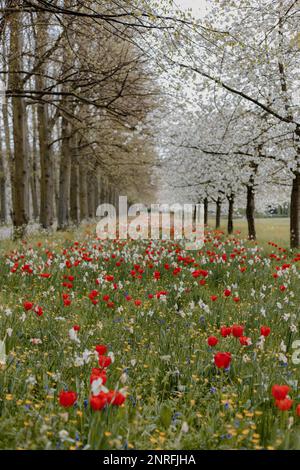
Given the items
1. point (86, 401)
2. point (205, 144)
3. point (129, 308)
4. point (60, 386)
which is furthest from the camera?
point (205, 144)

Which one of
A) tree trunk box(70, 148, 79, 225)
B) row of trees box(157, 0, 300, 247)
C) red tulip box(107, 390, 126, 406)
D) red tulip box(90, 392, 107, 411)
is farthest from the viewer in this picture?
tree trunk box(70, 148, 79, 225)

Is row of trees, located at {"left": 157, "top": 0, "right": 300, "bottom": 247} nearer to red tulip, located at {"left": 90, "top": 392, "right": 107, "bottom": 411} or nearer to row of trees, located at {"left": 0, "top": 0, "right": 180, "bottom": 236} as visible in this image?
row of trees, located at {"left": 0, "top": 0, "right": 180, "bottom": 236}

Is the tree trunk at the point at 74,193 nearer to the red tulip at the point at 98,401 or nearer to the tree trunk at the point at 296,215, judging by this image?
the tree trunk at the point at 296,215

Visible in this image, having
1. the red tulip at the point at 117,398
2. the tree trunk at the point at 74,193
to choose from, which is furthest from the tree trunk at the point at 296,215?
the red tulip at the point at 117,398

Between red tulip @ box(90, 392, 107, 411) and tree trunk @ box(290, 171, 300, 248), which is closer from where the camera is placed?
red tulip @ box(90, 392, 107, 411)

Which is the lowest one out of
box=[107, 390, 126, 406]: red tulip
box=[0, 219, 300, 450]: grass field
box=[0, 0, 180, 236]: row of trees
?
box=[0, 219, 300, 450]: grass field

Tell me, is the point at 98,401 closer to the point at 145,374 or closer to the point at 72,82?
the point at 145,374

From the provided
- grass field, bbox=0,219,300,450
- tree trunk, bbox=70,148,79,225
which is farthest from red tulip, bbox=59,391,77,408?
tree trunk, bbox=70,148,79,225

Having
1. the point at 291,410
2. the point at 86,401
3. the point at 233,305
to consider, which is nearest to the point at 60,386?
the point at 86,401

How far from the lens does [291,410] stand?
2.84 meters

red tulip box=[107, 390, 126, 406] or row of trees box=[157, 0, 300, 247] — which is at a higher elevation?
row of trees box=[157, 0, 300, 247]

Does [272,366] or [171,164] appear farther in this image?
[171,164]
